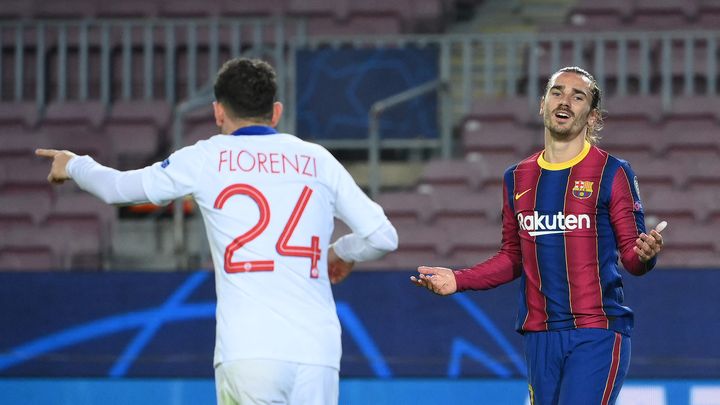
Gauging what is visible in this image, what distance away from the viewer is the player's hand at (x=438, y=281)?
13.9ft

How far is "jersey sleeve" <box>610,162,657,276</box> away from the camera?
4.04 meters

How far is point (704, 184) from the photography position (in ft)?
30.3

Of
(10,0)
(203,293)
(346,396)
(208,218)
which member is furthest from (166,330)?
(10,0)

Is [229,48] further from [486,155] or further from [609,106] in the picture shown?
[609,106]

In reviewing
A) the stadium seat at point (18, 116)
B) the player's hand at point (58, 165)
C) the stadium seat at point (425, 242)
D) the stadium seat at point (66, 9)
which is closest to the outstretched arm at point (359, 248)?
the player's hand at point (58, 165)

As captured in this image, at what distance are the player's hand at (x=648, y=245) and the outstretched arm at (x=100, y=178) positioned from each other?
146cm

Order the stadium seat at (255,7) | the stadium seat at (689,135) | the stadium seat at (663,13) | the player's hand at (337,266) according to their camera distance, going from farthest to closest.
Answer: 1. the stadium seat at (255,7)
2. the stadium seat at (663,13)
3. the stadium seat at (689,135)
4. the player's hand at (337,266)

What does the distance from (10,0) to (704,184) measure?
6.11 metres

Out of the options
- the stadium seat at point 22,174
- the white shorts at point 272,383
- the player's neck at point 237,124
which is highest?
the player's neck at point 237,124

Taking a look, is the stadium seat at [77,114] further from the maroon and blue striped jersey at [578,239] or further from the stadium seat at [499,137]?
the maroon and blue striped jersey at [578,239]

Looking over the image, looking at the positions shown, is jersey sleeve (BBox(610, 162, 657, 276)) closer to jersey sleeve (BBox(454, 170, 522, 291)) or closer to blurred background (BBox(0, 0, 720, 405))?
jersey sleeve (BBox(454, 170, 522, 291))

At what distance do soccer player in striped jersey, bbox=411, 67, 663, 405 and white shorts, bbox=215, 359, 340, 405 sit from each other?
0.70m

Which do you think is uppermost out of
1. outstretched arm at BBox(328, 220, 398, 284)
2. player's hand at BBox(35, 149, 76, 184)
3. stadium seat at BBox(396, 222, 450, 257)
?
player's hand at BBox(35, 149, 76, 184)

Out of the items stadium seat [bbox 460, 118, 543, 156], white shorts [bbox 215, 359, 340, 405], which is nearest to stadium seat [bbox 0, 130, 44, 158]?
stadium seat [bbox 460, 118, 543, 156]
